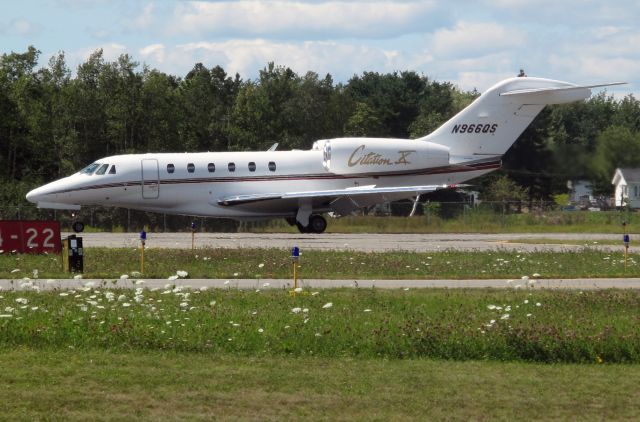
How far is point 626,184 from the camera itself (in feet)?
175

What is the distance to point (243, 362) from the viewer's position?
12703 millimetres

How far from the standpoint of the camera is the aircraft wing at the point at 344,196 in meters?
41.6

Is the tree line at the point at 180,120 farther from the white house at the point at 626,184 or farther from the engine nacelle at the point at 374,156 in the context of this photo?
the engine nacelle at the point at 374,156

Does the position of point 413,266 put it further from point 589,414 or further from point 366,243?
point 589,414

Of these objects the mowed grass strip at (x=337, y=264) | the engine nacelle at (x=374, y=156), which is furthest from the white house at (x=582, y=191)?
the mowed grass strip at (x=337, y=264)

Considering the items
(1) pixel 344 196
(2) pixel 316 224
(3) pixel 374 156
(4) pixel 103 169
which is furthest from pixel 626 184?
(4) pixel 103 169

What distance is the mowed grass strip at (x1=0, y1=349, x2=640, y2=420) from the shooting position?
10.4 meters

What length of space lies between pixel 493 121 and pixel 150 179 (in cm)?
1472

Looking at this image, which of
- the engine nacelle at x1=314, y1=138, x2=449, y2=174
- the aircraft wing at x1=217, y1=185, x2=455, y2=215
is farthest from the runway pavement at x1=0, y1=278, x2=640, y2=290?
the engine nacelle at x1=314, y1=138, x2=449, y2=174

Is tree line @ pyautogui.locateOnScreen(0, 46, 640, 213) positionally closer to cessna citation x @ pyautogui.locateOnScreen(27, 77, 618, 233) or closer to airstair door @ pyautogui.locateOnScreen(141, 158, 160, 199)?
cessna citation x @ pyautogui.locateOnScreen(27, 77, 618, 233)

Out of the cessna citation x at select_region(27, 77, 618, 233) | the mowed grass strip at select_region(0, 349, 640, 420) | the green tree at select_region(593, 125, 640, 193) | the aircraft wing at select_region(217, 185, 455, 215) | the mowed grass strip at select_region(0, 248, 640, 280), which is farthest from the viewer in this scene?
the green tree at select_region(593, 125, 640, 193)

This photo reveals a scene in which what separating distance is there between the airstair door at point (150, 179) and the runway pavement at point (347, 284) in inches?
782

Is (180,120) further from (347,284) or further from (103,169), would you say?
(347,284)

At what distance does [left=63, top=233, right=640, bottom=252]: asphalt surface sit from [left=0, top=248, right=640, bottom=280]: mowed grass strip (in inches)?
128
